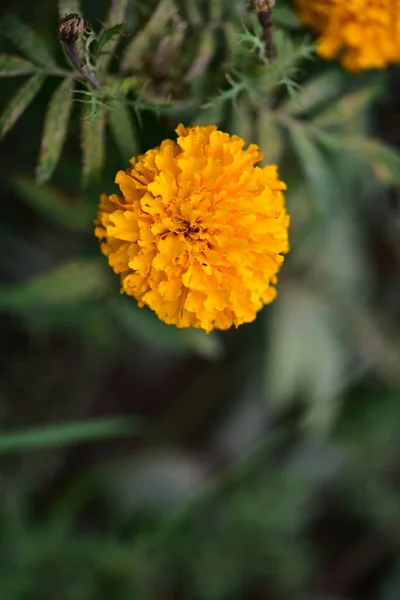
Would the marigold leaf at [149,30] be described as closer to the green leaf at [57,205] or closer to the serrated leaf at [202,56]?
the serrated leaf at [202,56]

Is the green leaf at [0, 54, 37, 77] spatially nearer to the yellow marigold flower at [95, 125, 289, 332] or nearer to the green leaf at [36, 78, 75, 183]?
the green leaf at [36, 78, 75, 183]

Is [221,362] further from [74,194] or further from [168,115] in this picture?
[168,115]

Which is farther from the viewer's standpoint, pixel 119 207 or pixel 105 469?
pixel 105 469

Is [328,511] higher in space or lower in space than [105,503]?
lower

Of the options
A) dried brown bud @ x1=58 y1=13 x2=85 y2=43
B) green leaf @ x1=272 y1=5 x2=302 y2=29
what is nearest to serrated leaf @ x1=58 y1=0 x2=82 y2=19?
dried brown bud @ x1=58 y1=13 x2=85 y2=43

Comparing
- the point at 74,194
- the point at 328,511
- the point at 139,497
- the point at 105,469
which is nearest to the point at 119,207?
the point at 74,194

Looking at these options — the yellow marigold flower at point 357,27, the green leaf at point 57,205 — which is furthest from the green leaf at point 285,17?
the green leaf at point 57,205
